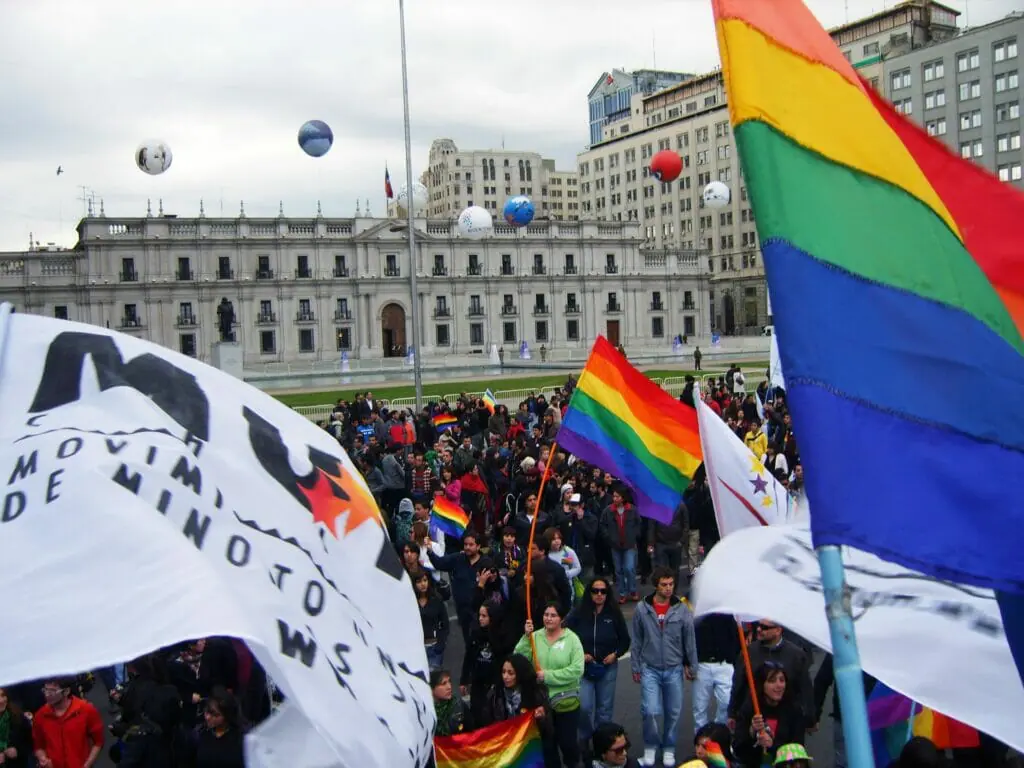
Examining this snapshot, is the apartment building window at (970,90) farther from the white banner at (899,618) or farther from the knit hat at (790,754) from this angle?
the white banner at (899,618)

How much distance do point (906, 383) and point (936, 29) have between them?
7800 cm

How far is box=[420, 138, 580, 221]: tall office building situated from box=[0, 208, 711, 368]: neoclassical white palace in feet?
151

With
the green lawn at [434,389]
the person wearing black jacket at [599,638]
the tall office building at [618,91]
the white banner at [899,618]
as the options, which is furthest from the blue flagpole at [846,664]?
the tall office building at [618,91]

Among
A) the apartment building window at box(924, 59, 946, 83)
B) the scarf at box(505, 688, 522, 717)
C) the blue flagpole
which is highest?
the apartment building window at box(924, 59, 946, 83)

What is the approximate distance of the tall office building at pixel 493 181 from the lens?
123125 mm

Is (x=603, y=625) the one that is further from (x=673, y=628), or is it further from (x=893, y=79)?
(x=893, y=79)

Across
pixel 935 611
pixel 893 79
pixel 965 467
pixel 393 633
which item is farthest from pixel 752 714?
pixel 893 79

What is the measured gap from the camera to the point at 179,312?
208 ft

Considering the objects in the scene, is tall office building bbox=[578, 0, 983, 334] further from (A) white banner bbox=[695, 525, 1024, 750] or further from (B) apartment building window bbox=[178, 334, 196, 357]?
(A) white banner bbox=[695, 525, 1024, 750]

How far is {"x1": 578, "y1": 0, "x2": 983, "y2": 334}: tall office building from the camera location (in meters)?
70.9

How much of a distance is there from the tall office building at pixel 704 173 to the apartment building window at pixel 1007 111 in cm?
1051

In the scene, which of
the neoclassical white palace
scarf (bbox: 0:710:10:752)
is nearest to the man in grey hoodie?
scarf (bbox: 0:710:10:752)

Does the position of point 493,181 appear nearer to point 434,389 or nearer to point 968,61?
point 968,61

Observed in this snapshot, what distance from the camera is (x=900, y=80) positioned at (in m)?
65.0
